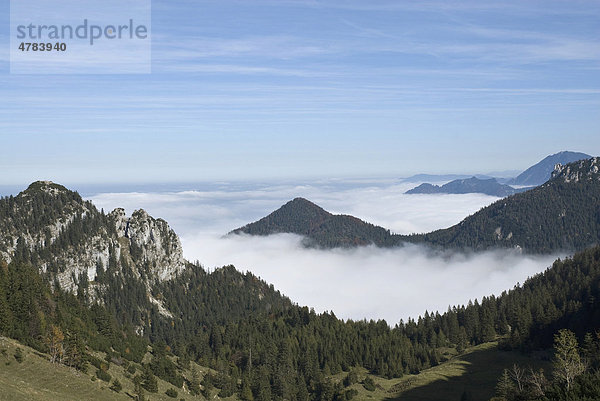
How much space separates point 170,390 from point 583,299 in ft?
547

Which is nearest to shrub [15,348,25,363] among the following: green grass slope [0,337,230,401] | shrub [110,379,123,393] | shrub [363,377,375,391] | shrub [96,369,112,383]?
green grass slope [0,337,230,401]

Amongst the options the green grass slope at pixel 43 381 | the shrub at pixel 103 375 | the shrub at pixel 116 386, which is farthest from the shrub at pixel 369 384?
the shrub at pixel 103 375

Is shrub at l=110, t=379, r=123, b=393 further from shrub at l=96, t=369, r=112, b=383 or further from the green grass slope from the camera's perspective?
shrub at l=96, t=369, r=112, b=383

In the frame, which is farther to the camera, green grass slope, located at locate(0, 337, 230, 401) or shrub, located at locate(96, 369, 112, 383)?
shrub, located at locate(96, 369, 112, 383)

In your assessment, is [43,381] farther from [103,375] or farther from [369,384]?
[369,384]

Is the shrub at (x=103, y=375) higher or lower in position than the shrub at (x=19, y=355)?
lower

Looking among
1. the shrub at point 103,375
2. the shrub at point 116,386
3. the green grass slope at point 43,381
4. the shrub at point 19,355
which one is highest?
the shrub at point 19,355

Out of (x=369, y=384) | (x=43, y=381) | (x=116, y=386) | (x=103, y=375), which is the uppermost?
(x=43, y=381)

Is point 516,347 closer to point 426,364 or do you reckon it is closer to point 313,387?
point 426,364

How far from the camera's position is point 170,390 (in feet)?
395

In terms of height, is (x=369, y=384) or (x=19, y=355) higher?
(x=19, y=355)

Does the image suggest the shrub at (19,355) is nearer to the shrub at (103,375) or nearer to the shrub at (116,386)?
the shrub at (103,375)

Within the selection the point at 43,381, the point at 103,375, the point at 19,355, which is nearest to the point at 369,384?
the point at 103,375

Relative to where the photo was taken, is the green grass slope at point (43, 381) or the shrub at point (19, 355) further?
the shrub at point (19, 355)
